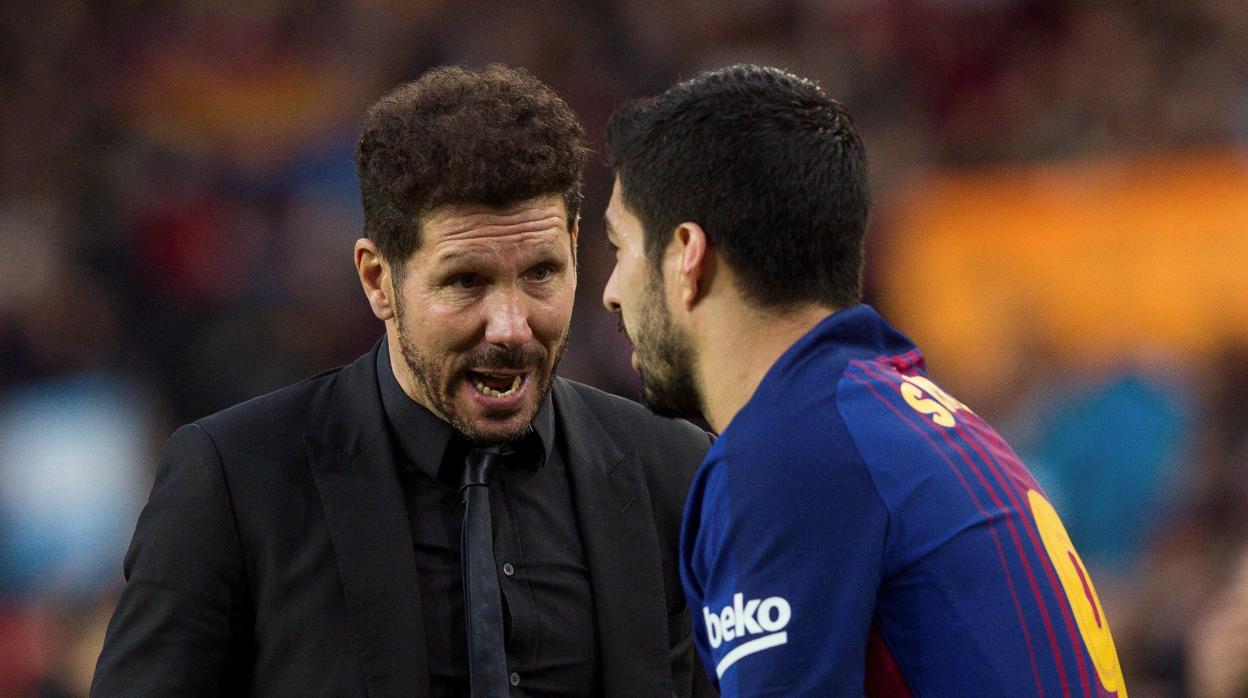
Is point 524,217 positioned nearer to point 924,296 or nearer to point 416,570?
point 416,570

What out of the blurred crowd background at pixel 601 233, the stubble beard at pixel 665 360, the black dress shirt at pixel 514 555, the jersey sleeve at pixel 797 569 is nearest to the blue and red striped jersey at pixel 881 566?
the jersey sleeve at pixel 797 569

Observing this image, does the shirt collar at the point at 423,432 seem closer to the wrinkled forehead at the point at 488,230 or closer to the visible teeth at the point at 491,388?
the visible teeth at the point at 491,388

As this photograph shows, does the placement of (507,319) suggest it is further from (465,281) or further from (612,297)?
(612,297)

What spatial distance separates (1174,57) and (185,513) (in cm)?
680

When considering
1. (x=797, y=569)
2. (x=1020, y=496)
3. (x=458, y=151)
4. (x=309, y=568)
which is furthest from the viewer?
(x=458, y=151)

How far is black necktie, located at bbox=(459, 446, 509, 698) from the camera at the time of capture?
264cm

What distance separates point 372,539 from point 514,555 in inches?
10.2

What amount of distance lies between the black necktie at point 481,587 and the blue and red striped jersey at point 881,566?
0.54 m

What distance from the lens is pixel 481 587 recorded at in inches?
107

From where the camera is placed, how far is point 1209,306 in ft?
24.3

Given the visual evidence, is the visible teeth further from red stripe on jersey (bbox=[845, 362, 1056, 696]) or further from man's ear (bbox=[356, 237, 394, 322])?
red stripe on jersey (bbox=[845, 362, 1056, 696])

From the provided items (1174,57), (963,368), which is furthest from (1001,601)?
(1174,57)

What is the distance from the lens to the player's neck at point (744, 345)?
2385 mm

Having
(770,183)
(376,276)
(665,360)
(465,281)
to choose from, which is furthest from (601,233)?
(770,183)
